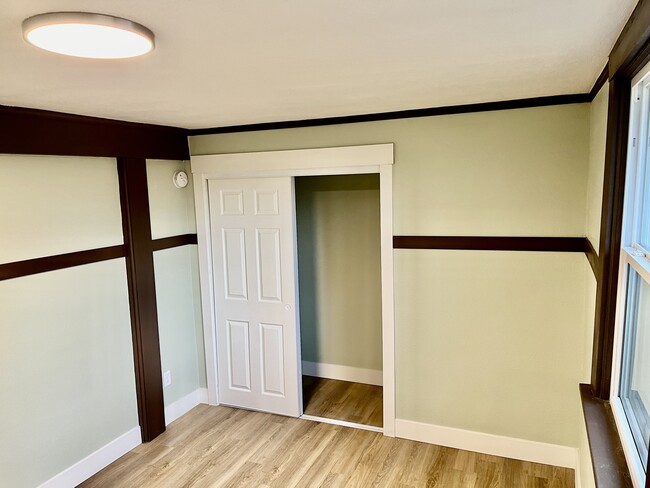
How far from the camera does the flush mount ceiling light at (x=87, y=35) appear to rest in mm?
1164

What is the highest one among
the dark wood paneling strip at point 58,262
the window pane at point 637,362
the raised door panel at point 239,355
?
the dark wood paneling strip at point 58,262

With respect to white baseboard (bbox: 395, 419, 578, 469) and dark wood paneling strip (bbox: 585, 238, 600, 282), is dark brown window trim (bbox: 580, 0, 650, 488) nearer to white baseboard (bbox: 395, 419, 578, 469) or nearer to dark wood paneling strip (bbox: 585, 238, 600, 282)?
dark wood paneling strip (bbox: 585, 238, 600, 282)

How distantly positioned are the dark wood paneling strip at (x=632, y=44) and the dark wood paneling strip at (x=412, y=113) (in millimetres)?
972

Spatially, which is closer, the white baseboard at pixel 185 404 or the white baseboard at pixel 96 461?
the white baseboard at pixel 96 461

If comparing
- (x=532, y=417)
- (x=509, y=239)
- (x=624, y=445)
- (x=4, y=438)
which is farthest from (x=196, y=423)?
(x=624, y=445)

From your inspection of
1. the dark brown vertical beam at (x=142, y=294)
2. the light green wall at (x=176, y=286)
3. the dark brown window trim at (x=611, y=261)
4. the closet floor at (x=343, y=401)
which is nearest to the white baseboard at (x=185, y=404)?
the light green wall at (x=176, y=286)

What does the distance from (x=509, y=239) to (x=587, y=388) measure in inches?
38.3

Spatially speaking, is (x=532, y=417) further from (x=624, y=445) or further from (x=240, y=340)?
(x=240, y=340)

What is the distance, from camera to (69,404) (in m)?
2.84

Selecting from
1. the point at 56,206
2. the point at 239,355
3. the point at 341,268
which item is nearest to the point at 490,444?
the point at 341,268

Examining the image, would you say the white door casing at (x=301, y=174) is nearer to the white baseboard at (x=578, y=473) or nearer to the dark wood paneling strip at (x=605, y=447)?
the white baseboard at (x=578, y=473)

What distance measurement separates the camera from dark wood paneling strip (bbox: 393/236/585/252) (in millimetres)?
2729

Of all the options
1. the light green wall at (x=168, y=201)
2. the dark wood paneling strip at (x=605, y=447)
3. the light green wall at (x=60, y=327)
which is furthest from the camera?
the light green wall at (x=168, y=201)

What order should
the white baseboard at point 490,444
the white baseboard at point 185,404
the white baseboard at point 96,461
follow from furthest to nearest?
the white baseboard at point 185,404, the white baseboard at point 490,444, the white baseboard at point 96,461
